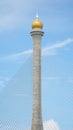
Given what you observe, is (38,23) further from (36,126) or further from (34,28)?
(36,126)

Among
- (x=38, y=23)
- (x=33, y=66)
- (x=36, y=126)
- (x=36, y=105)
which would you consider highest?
(x=38, y=23)

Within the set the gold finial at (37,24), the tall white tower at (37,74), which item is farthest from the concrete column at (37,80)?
the gold finial at (37,24)

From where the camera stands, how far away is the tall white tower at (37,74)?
2603 inches

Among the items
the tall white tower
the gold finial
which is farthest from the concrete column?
the gold finial

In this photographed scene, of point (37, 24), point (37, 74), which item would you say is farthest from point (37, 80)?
point (37, 24)

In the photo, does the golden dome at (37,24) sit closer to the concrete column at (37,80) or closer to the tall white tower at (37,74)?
the tall white tower at (37,74)

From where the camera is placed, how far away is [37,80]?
220 feet

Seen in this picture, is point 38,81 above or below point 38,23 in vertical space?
below

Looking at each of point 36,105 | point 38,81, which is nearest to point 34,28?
point 38,81

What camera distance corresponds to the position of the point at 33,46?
→ 6944 cm

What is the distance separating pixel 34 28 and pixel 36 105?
16.6 meters

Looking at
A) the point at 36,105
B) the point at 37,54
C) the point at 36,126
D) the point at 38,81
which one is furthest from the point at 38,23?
the point at 36,126

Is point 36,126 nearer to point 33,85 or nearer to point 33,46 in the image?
point 33,85

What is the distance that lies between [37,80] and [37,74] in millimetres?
1366
